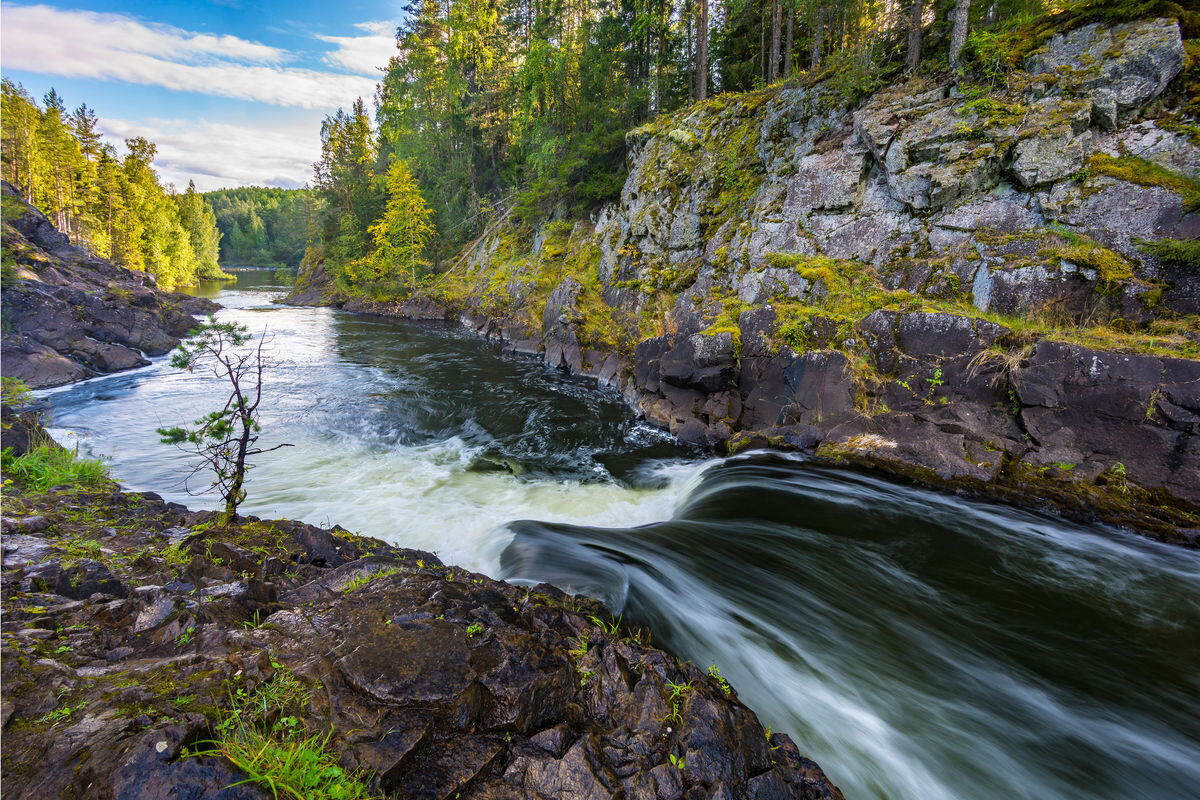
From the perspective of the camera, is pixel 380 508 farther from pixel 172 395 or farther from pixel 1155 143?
pixel 1155 143

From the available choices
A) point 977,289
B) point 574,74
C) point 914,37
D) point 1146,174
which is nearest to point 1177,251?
point 1146,174

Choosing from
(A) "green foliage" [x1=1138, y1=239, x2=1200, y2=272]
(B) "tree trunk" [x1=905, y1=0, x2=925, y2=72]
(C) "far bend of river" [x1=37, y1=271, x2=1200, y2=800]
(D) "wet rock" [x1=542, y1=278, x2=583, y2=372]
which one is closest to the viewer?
(C) "far bend of river" [x1=37, y1=271, x2=1200, y2=800]

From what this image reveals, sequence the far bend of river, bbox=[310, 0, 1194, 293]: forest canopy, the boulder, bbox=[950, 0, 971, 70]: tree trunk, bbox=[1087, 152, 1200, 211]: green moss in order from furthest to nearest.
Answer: bbox=[310, 0, 1194, 293]: forest canopy
bbox=[950, 0, 971, 70]: tree trunk
the boulder
bbox=[1087, 152, 1200, 211]: green moss
the far bend of river

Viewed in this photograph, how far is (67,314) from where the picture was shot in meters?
17.5

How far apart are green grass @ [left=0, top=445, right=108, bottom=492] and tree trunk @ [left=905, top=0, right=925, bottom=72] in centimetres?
2187

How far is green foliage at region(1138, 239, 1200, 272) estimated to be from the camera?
8180mm

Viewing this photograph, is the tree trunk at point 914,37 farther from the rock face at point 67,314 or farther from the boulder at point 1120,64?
the rock face at point 67,314

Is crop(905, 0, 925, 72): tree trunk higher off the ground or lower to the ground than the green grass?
higher

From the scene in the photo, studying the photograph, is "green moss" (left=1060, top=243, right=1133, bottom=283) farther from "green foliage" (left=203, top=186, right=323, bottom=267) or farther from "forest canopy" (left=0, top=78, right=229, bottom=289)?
"green foliage" (left=203, top=186, right=323, bottom=267)

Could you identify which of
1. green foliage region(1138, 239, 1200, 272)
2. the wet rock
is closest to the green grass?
the wet rock

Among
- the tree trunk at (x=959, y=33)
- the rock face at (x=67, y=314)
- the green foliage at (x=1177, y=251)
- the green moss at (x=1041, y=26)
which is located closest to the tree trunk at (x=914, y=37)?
the tree trunk at (x=959, y=33)

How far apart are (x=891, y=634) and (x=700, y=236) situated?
15.3 metres

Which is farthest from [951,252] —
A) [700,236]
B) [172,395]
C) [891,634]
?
[172,395]

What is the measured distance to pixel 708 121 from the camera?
19.6m
